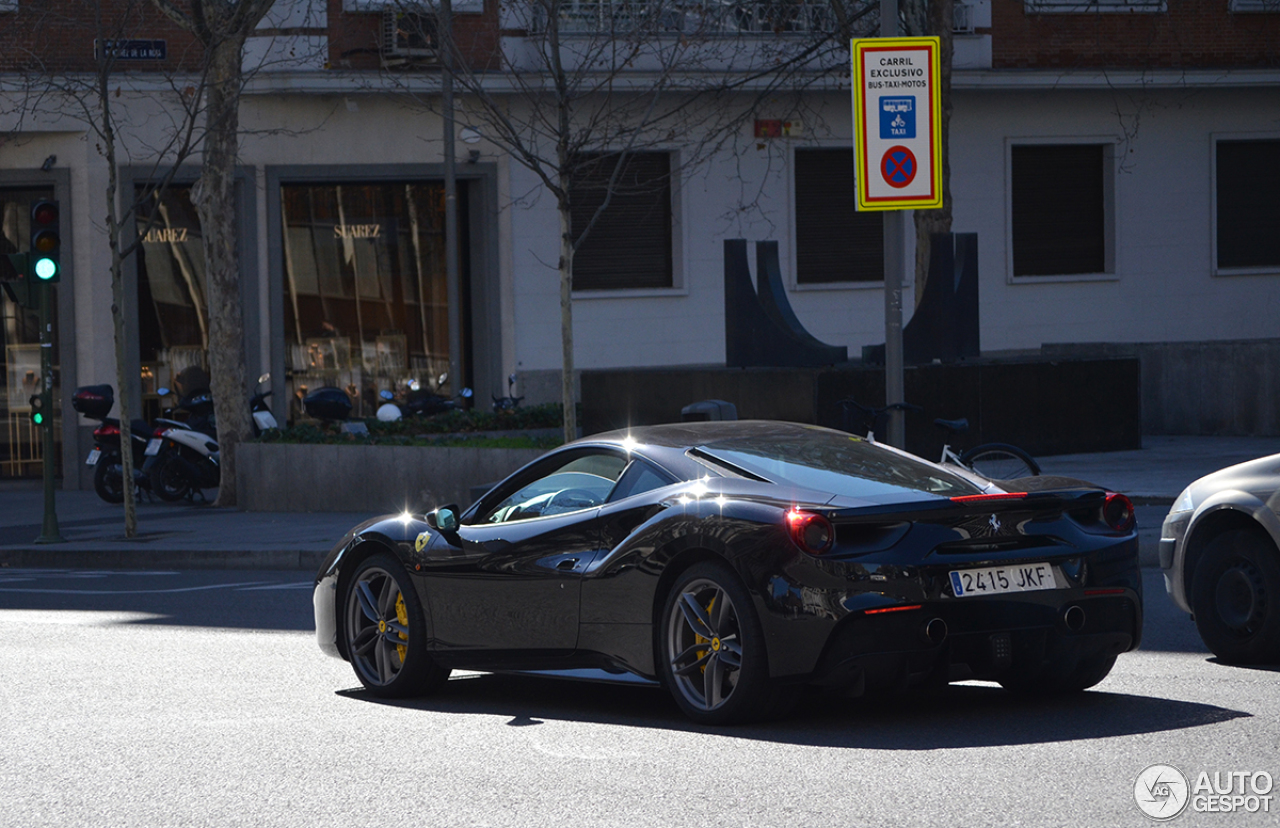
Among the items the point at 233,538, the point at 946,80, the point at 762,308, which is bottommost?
the point at 233,538

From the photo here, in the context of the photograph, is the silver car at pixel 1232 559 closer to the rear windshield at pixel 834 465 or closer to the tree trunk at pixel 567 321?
the rear windshield at pixel 834 465

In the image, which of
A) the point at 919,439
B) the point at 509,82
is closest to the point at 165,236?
the point at 509,82

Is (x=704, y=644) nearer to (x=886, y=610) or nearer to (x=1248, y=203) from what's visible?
(x=886, y=610)

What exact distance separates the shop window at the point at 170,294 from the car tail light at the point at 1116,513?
2003 cm

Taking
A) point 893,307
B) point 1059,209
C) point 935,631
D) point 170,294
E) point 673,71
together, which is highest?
point 673,71

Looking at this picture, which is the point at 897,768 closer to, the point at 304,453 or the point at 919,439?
the point at 919,439

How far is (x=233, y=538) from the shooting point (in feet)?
53.5

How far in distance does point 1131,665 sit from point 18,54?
19.9m

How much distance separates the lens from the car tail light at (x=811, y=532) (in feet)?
20.4

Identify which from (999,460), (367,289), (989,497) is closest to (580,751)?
(989,497)

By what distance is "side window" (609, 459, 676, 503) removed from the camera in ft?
22.8

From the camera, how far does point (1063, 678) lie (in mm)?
7055

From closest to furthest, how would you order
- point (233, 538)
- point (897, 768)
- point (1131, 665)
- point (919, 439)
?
point (897, 768) → point (1131, 665) → point (233, 538) → point (919, 439)

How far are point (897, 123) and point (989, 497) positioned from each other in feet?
17.7
